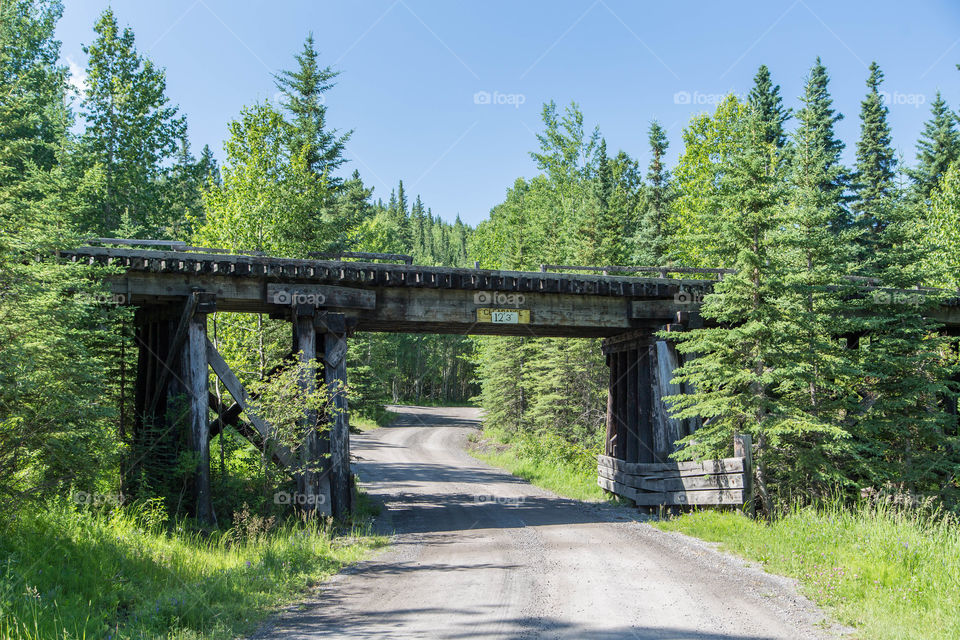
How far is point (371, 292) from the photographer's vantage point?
14.1 meters

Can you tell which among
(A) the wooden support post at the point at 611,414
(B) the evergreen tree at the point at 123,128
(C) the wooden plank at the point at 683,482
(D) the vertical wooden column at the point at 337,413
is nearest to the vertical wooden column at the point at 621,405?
(A) the wooden support post at the point at 611,414

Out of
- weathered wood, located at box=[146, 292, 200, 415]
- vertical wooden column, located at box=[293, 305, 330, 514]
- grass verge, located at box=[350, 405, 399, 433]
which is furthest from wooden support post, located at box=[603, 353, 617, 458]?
grass verge, located at box=[350, 405, 399, 433]

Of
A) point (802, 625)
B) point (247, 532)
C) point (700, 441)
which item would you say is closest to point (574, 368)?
point (700, 441)

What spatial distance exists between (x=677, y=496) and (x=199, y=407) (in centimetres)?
1035

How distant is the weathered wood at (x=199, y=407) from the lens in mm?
12134

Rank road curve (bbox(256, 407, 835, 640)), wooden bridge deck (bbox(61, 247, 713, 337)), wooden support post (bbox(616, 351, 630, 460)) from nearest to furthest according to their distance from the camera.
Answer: road curve (bbox(256, 407, 835, 640))
wooden bridge deck (bbox(61, 247, 713, 337))
wooden support post (bbox(616, 351, 630, 460))

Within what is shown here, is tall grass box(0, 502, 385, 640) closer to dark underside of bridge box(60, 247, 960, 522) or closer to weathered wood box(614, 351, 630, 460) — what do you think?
dark underside of bridge box(60, 247, 960, 522)

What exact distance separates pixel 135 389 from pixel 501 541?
9.73 metres

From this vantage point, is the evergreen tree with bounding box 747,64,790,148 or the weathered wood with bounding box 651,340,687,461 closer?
the weathered wood with bounding box 651,340,687,461

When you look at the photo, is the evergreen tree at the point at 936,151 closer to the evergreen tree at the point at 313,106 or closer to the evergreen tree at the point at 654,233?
the evergreen tree at the point at 654,233

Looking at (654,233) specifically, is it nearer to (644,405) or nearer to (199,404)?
(644,405)

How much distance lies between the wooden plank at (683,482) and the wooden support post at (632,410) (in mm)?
669

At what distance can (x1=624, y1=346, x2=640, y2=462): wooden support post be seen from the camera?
54.2 ft

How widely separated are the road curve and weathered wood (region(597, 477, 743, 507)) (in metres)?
0.48
